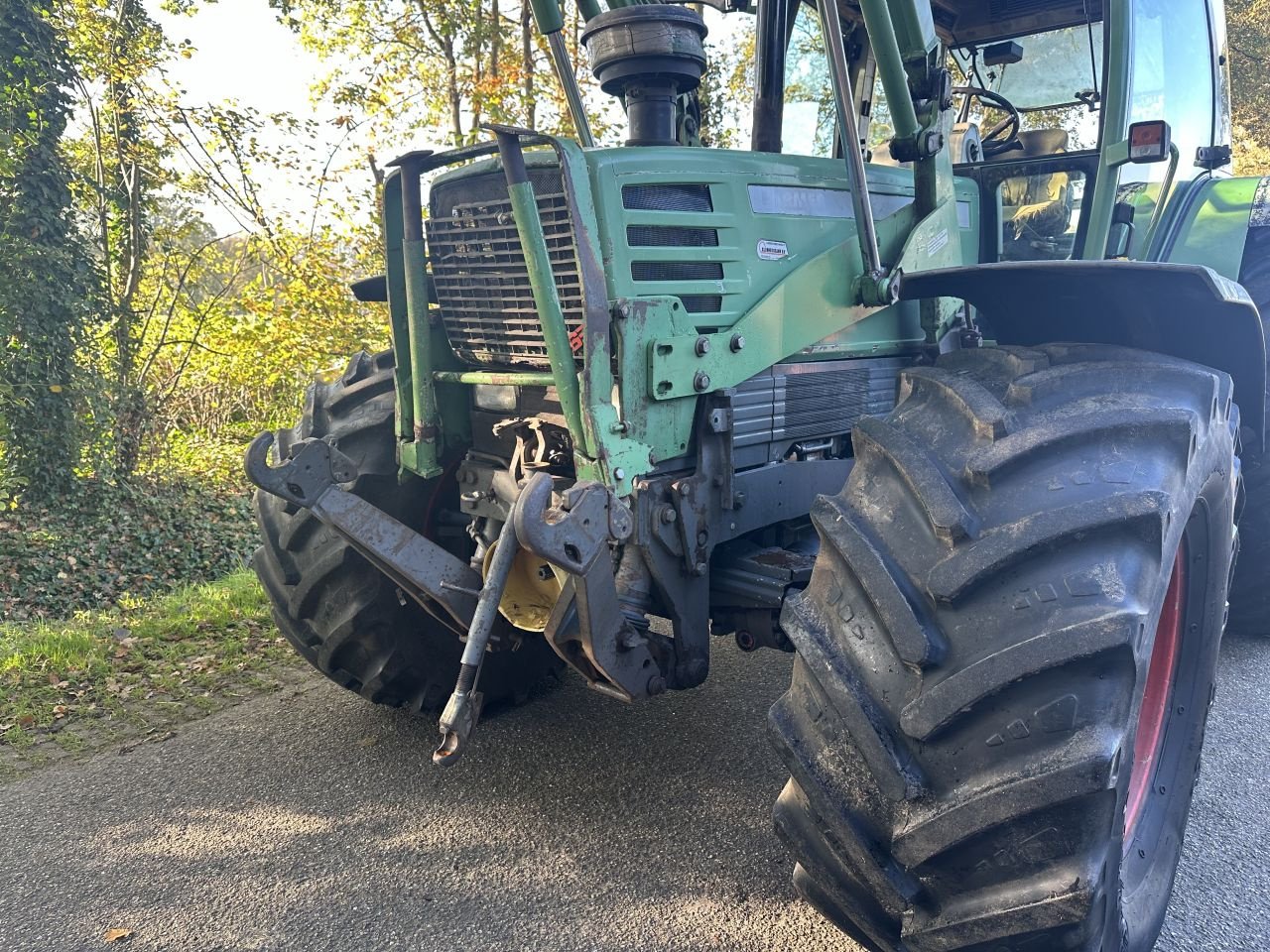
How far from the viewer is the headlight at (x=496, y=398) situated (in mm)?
2762

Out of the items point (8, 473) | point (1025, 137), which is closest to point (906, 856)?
point (1025, 137)

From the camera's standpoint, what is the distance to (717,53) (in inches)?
148

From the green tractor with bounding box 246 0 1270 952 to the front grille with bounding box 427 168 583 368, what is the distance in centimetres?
1

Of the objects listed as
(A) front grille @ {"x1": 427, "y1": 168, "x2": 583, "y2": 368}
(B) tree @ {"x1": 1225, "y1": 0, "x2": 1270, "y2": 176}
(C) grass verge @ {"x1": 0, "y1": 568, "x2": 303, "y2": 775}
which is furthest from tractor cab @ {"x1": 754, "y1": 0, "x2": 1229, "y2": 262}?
(B) tree @ {"x1": 1225, "y1": 0, "x2": 1270, "y2": 176}

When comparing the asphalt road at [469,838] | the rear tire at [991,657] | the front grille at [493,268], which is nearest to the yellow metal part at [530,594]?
the front grille at [493,268]

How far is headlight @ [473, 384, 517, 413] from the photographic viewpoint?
9.06ft

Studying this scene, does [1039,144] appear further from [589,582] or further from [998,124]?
[589,582]

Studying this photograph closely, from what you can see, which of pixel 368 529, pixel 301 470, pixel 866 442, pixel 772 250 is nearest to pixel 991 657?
pixel 866 442

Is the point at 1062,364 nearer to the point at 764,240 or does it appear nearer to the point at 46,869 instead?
the point at 764,240

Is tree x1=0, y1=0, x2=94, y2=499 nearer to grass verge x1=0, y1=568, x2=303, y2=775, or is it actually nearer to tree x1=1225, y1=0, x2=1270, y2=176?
grass verge x1=0, y1=568, x2=303, y2=775

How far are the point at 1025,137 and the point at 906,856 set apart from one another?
302cm

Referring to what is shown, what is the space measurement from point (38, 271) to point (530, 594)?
5669 mm

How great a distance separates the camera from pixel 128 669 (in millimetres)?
4215

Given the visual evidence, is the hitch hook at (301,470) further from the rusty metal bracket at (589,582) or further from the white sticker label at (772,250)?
the white sticker label at (772,250)
